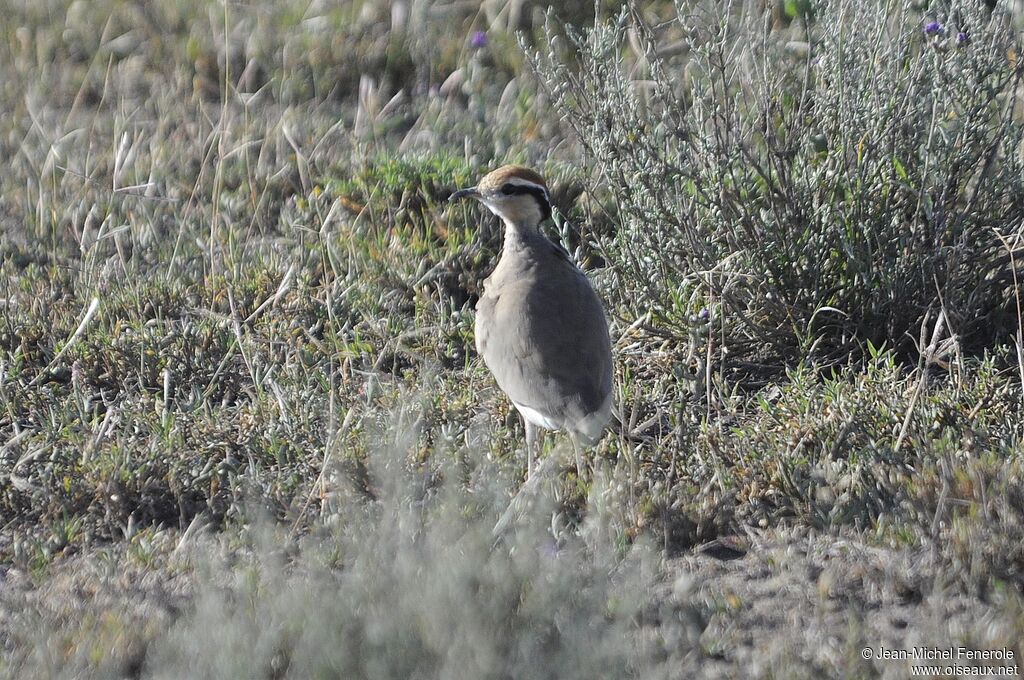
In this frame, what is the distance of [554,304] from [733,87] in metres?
2.32

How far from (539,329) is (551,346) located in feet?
0.36

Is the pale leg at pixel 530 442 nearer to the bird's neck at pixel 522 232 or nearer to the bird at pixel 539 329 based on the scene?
the bird at pixel 539 329

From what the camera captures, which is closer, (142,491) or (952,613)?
(952,613)

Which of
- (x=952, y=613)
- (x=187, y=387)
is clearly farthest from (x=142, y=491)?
(x=952, y=613)

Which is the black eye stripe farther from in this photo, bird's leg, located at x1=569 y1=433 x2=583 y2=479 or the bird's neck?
bird's leg, located at x1=569 y1=433 x2=583 y2=479

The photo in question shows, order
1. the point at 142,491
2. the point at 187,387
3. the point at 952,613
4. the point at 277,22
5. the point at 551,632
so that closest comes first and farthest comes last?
the point at 551,632
the point at 952,613
the point at 142,491
the point at 187,387
the point at 277,22

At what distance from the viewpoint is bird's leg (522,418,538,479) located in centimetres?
465

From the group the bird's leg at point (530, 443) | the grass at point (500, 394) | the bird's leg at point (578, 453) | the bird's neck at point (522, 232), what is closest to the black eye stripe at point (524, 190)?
the bird's neck at point (522, 232)

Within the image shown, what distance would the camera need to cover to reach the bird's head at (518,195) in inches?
215

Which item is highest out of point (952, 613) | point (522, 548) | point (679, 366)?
point (522, 548)

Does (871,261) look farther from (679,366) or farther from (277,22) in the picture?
(277,22)

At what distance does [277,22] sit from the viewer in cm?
865

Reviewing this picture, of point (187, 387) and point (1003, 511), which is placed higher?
point (1003, 511)

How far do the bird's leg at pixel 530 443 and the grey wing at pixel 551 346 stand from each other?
17 centimetres
